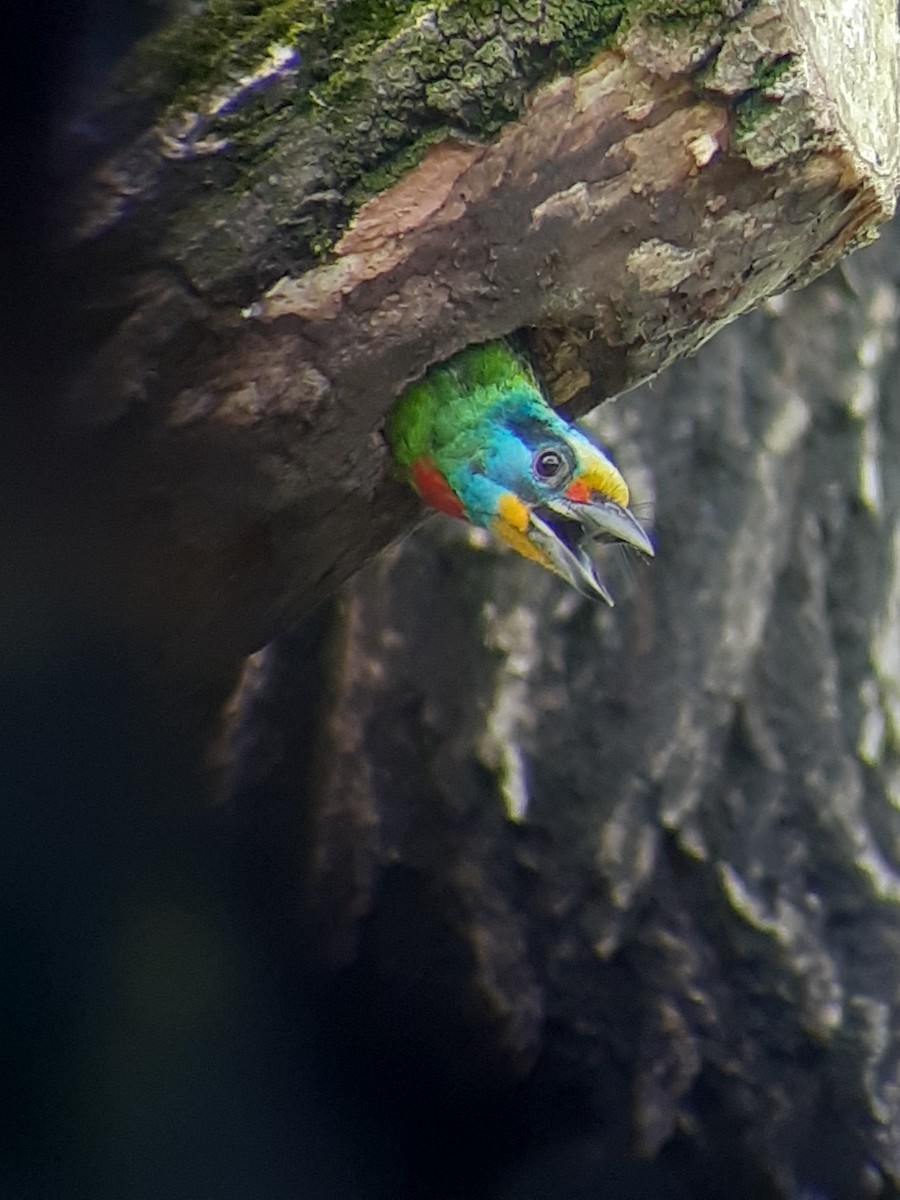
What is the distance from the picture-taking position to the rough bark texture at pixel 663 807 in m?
1.69

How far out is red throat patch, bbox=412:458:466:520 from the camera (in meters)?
1.04

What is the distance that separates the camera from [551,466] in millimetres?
1005

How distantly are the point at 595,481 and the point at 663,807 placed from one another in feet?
2.85

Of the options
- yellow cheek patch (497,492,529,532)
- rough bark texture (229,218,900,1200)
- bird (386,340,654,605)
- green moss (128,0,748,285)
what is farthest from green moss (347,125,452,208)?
rough bark texture (229,218,900,1200)

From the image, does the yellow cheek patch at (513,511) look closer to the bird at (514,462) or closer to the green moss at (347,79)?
the bird at (514,462)

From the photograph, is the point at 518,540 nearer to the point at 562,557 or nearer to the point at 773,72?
the point at 562,557

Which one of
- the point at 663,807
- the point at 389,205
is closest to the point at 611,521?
the point at 389,205

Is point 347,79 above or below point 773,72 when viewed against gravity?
above

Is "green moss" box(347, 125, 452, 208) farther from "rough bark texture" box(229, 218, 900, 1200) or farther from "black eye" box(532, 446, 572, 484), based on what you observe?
"rough bark texture" box(229, 218, 900, 1200)

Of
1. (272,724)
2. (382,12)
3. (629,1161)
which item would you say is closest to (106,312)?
(382,12)

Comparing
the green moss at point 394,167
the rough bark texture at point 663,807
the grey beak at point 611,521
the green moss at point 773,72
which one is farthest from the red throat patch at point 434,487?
the rough bark texture at point 663,807

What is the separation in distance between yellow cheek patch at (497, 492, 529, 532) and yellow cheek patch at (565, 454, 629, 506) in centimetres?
4

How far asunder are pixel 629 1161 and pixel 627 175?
4.92 ft

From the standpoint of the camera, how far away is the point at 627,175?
99 centimetres
